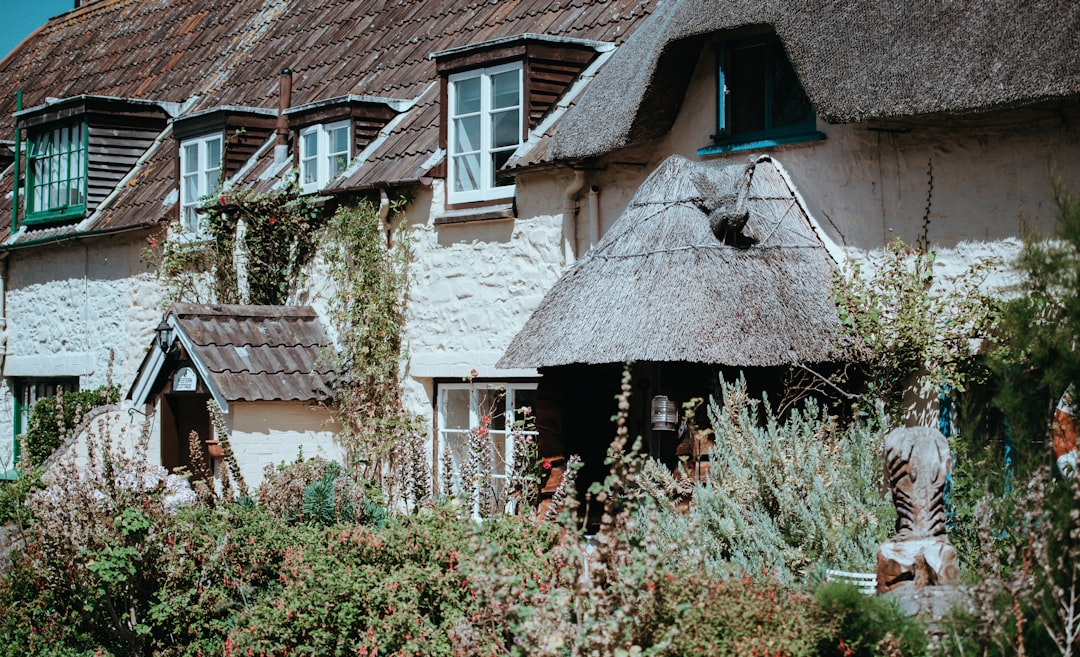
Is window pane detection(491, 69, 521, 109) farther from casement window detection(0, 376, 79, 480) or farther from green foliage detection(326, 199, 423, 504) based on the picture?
casement window detection(0, 376, 79, 480)

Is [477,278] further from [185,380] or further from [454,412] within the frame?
[185,380]

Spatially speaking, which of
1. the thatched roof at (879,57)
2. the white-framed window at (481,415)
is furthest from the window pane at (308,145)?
the thatched roof at (879,57)

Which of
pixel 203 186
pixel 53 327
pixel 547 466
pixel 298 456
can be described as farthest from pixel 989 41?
pixel 53 327

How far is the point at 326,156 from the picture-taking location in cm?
1372

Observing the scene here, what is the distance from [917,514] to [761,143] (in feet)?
13.3

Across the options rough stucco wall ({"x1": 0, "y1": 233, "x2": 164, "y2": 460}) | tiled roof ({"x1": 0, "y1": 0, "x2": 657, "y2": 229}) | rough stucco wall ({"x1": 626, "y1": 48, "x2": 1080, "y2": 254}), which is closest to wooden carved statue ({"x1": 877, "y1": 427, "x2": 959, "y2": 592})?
rough stucco wall ({"x1": 626, "y1": 48, "x2": 1080, "y2": 254})

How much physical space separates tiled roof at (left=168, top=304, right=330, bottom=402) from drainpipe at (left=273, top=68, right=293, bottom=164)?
2004 mm

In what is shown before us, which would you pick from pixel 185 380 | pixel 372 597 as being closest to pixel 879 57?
pixel 372 597

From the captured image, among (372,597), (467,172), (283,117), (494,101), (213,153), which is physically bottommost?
(372,597)

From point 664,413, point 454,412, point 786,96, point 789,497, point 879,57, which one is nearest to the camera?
point 789,497

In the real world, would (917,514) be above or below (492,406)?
below

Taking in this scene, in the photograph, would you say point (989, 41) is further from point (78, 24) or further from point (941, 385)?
point (78, 24)

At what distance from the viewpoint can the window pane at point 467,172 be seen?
12.2m

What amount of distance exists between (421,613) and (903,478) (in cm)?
281
